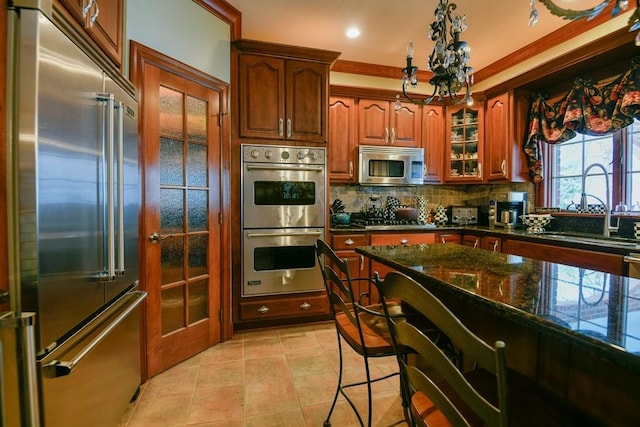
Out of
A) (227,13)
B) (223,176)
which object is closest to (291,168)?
(223,176)

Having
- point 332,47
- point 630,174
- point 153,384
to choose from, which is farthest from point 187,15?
point 630,174

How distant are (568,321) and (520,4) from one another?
9.70ft

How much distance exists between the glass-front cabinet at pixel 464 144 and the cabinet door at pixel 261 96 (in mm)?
2273

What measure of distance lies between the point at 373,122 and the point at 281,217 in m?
1.71

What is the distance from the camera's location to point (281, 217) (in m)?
2.93

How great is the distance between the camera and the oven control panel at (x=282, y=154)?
9.31 feet

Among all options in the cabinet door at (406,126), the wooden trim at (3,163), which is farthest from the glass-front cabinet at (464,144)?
the wooden trim at (3,163)

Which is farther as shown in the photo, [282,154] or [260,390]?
[282,154]

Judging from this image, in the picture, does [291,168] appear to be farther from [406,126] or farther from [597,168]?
[597,168]

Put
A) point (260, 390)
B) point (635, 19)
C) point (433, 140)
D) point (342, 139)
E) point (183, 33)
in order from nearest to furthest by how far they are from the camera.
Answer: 1. point (635, 19)
2. point (260, 390)
3. point (183, 33)
4. point (342, 139)
5. point (433, 140)

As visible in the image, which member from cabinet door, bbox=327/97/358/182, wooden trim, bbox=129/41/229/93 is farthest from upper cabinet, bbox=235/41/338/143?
cabinet door, bbox=327/97/358/182

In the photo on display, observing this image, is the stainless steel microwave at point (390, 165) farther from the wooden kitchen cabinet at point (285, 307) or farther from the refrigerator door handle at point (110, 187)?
the refrigerator door handle at point (110, 187)

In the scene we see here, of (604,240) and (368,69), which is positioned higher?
(368,69)

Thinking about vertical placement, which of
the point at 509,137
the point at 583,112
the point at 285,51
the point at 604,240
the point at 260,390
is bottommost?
the point at 260,390
